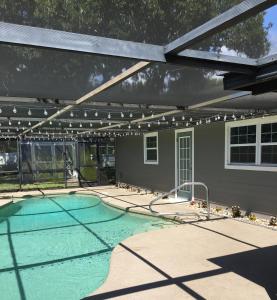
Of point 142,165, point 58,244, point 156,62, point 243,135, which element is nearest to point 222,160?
point 243,135

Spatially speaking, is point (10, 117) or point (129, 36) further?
point (10, 117)

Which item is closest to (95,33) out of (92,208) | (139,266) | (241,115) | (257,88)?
(257,88)

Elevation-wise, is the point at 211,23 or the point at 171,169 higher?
the point at 211,23

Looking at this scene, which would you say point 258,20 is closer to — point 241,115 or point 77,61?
point 77,61

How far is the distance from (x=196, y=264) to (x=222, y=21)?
11.6ft

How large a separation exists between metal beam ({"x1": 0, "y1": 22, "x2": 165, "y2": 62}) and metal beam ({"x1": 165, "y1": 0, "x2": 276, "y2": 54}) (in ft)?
0.68

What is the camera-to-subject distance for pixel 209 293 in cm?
358

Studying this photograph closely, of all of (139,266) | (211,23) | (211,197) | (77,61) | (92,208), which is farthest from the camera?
(92,208)

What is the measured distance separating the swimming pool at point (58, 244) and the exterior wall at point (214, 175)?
6.89ft

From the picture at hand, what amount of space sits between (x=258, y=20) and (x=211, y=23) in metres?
0.49

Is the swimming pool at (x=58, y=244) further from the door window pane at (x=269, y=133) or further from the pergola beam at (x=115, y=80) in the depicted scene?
the door window pane at (x=269, y=133)

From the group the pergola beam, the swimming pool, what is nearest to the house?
the swimming pool

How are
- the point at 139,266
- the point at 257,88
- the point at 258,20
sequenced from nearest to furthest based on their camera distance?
the point at 258,20 < the point at 257,88 < the point at 139,266

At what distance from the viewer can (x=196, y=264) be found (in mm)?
4496
